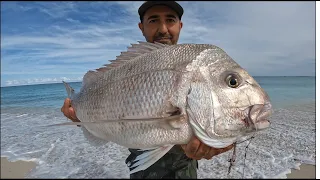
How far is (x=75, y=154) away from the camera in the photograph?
4918 mm

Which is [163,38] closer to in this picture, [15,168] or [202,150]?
[202,150]

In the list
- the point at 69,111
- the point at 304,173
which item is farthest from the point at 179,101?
the point at 304,173

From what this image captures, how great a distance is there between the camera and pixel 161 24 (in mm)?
2105

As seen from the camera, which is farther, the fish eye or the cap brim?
the cap brim

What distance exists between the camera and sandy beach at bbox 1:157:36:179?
4.07 m

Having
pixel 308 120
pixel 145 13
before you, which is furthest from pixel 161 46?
pixel 308 120

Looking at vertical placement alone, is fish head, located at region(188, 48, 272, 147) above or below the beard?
below

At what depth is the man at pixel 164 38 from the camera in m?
1.86

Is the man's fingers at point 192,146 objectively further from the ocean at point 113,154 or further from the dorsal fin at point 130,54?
the ocean at point 113,154

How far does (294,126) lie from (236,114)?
603 cm

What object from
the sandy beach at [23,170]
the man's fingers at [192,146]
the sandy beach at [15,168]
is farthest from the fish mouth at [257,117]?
the sandy beach at [15,168]

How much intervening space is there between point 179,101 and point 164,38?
0.89 m

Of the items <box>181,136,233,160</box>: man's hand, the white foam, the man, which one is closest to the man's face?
the man

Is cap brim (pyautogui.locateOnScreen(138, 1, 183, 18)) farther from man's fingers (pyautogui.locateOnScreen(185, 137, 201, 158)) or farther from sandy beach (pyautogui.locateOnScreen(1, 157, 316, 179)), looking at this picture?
sandy beach (pyautogui.locateOnScreen(1, 157, 316, 179))
